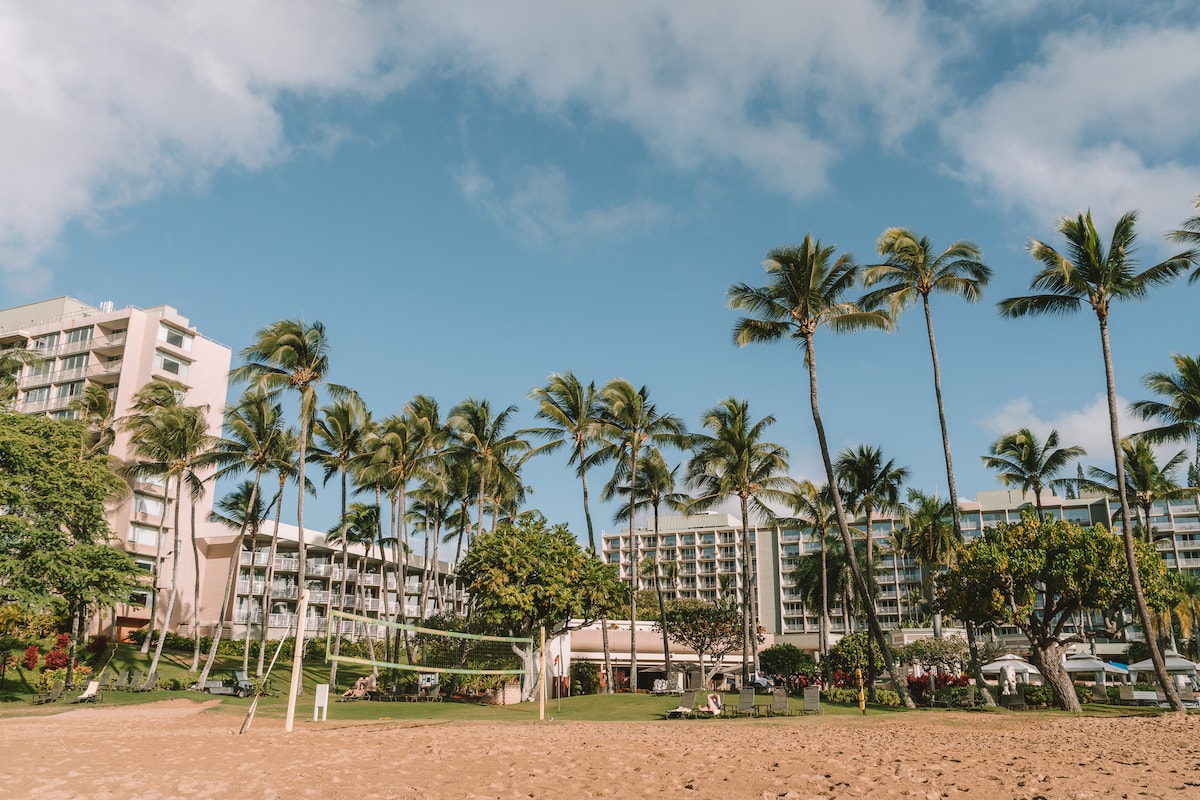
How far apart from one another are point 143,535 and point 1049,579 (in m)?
54.7

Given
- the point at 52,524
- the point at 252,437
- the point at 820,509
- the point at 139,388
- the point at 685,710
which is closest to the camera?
the point at 685,710

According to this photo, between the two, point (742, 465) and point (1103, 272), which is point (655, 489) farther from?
point (1103, 272)

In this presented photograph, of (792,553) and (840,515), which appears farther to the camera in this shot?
(792,553)

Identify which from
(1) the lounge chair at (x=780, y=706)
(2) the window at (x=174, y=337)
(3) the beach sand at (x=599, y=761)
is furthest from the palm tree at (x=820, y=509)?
(2) the window at (x=174, y=337)

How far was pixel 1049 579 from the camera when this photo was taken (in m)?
27.6

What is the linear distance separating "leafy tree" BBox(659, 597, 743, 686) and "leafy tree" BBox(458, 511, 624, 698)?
46.4 feet

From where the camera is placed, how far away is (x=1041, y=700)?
31109 millimetres

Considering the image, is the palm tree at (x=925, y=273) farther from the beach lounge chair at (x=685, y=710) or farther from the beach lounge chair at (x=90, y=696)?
the beach lounge chair at (x=90, y=696)

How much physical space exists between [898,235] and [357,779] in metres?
27.3

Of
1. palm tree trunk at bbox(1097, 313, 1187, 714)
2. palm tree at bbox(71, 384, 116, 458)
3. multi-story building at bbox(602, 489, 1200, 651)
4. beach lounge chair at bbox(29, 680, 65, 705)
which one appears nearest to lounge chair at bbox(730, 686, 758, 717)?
palm tree trunk at bbox(1097, 313, 1187, 714)

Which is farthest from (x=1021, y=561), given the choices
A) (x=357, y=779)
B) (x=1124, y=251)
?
(x=357, y=779)

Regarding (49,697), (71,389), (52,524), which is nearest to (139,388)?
(71,389)

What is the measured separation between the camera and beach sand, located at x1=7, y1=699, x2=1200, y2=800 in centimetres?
1090

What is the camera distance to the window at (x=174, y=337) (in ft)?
204
